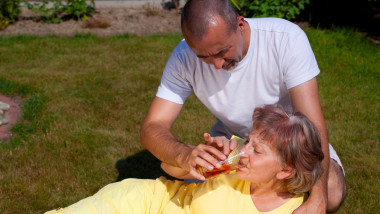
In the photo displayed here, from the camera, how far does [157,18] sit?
28.2ft

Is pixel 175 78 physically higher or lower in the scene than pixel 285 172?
higher

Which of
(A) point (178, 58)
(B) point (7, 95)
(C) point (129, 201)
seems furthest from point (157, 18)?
(C) point (129, 201)

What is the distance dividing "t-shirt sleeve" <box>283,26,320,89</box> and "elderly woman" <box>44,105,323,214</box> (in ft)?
1.52

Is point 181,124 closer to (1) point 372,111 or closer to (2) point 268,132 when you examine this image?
(1) point 372,111

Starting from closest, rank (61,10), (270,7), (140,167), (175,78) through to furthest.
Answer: (175,78), (140,167), (270,7), (61,10)

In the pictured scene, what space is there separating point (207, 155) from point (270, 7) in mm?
5351

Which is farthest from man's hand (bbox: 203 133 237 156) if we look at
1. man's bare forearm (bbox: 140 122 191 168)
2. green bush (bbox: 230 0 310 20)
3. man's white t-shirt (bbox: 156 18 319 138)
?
green bush (bbox: 230 0 310 20)

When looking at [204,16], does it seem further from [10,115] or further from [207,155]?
[10,115]

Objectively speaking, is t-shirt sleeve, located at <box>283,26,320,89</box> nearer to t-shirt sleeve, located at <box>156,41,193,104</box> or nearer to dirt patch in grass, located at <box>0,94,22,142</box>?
t-shirt sleeve, located at <box>156,41,193,104</box>

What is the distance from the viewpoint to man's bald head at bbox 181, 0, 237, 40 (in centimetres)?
274

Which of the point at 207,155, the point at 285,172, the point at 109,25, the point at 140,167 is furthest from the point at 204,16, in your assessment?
the point at 109,25

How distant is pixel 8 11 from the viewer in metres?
7.96

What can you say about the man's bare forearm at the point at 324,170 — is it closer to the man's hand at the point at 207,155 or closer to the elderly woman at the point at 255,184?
the elderly woman at the point at 255,184

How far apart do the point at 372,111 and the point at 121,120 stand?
2659 millimetres
